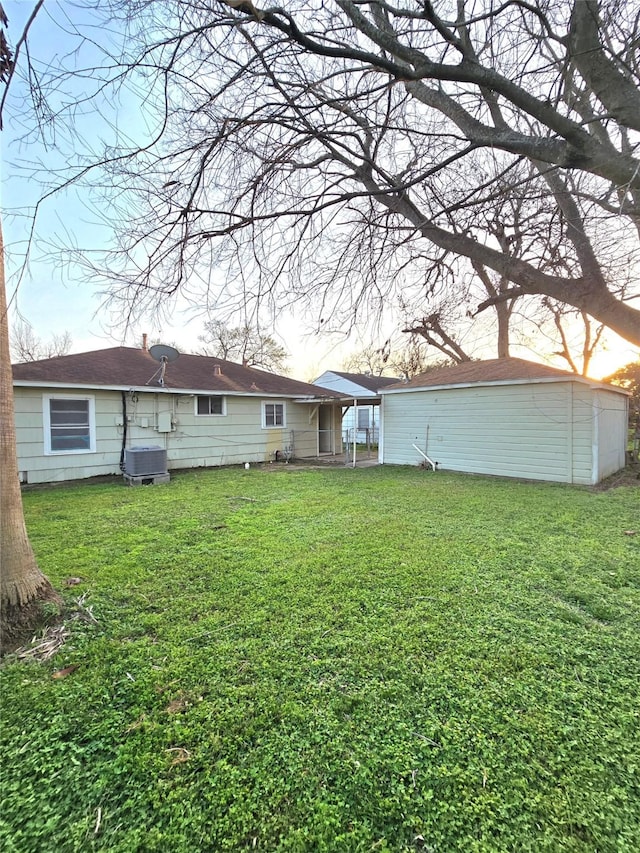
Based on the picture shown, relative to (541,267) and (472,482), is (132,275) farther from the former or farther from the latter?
(472,482)

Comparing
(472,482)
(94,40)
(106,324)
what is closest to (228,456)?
(472,482)

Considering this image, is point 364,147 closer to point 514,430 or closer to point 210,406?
point 514,430

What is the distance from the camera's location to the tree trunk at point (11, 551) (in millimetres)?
2557

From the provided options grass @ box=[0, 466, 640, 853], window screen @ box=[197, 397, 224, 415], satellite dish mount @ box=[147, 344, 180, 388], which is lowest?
grass @ box=[0, 466, 640, 853]

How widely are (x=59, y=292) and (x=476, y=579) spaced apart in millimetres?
4252

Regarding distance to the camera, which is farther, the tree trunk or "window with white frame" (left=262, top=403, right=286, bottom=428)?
"window with white frame" (left=262, top=403, right=286, bottom=428)

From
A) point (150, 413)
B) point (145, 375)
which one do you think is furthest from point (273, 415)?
point (145, 375)

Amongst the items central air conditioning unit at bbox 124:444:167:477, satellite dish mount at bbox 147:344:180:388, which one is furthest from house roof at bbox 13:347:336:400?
central air conditioning unit at bbox 124:444:167:477

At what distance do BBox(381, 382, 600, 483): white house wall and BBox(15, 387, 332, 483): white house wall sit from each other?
3.55m

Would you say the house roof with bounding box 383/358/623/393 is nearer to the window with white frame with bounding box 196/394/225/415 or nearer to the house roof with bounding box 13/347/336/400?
the house roof with bounding box 13/347/336/400

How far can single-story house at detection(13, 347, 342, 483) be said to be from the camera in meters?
8.69

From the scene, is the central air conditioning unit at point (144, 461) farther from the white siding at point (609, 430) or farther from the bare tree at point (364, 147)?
the white siding at point (609, 430)

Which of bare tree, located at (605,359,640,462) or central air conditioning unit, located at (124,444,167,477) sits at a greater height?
bare tree, located at (605,359,640,462)

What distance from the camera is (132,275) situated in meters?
3.14
